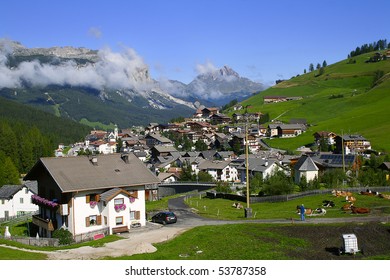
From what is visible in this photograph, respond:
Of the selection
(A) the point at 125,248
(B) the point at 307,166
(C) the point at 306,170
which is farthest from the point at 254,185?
(A) the point at 125,248

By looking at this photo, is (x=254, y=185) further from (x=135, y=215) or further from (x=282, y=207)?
(x=135, y=215)

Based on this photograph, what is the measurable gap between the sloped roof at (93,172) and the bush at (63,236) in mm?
3319

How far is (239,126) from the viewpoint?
177375 millimetres

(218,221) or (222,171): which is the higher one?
(222,171)

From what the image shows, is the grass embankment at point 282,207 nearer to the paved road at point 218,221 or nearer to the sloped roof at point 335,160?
the paved road at point 218,221

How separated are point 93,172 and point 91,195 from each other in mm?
2302

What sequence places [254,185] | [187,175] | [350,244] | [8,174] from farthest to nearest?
[8,174] → [187,175] → [254,185] → [350,244]

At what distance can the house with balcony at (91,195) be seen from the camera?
36906 mm

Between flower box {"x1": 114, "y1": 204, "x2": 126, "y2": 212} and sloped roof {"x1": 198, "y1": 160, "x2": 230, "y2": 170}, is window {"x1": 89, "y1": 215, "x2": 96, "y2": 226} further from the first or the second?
sloped roof {"x1": 198, "y1": 160, "x2": 230, "y2": 170}

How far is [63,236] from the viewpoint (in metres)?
35.2

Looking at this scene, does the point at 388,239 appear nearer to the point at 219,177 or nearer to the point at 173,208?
the point at 173,208

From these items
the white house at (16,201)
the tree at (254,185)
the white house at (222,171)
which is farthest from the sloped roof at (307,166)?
the white house at (16,201)

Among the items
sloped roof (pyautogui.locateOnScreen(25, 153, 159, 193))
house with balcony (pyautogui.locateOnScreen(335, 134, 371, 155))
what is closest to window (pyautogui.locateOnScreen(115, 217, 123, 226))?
sloped roof (pyautogui.locateOnScreen(25, 153, 159, 193))
